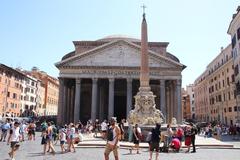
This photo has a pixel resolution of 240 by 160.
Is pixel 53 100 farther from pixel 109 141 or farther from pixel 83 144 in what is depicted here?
pixel 109 141

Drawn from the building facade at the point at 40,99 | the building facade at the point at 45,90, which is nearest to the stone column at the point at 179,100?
the building facade at the point at 40,99

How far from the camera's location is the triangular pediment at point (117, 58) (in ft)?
120

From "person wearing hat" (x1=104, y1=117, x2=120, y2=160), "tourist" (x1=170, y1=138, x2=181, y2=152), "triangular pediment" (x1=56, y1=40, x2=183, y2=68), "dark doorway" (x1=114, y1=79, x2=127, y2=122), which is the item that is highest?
"triangular pediment" (x1=56, y1=40, x2=183, y2=68)

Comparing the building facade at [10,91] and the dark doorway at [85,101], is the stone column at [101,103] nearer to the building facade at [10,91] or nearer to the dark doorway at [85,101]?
the dark doorway at [85,101]

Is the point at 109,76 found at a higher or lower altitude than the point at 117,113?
higher

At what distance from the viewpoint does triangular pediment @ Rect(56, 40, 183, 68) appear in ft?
120

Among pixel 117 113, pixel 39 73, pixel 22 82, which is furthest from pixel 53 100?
pixel 117 113

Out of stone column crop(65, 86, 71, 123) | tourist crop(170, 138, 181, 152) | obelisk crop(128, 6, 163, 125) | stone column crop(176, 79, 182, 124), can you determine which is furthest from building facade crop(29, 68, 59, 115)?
tourist crop(170, 138, 181, 152)

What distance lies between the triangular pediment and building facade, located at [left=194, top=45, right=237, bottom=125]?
10285 mm

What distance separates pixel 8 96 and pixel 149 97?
1475 inches

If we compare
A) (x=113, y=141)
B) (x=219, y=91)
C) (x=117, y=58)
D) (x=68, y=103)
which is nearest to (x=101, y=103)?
(x=68, y=103)

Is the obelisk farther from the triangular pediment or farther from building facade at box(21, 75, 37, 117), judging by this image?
building facade at box(21, 75, 37, 117)

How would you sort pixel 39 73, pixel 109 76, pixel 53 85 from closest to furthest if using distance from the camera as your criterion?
pixel 109 76
pixel 39 73
pixel 53 85

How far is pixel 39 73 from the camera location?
65688 millimetres
